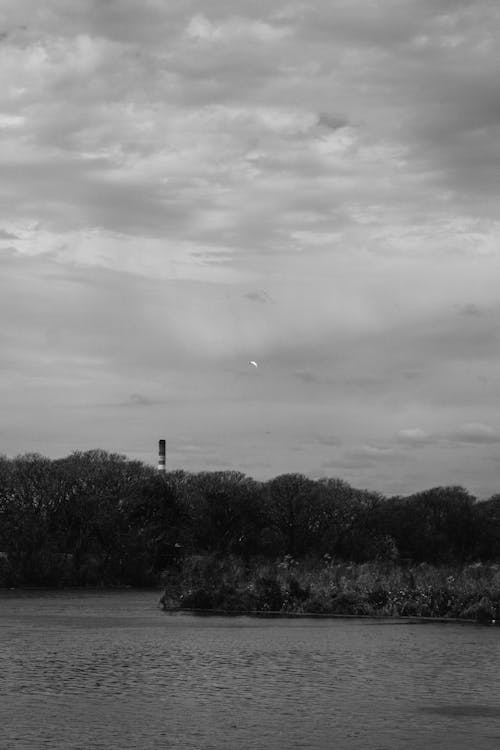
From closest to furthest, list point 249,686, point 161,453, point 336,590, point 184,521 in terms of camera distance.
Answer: point 249,686
point 336,590
point 184,521
point 161,453

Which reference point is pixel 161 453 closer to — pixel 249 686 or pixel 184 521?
pixel 184 521

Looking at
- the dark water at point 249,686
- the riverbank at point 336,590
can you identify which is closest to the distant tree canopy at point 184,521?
the riverbank at point 336,590

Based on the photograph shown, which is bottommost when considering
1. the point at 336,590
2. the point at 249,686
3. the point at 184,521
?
the point at 249,686

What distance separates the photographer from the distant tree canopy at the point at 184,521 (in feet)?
330

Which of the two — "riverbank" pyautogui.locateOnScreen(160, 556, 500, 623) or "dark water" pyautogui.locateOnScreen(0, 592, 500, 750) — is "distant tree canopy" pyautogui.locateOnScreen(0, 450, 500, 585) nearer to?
"riverbank" pyautogui.locateOnScreen(160, 556, 500, 623)

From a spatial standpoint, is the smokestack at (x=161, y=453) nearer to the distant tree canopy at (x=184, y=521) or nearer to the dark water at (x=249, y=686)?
the distant tree canopy at (x=184, y=521)

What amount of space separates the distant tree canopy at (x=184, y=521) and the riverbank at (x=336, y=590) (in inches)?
929

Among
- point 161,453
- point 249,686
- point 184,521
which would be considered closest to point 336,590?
point 249,686

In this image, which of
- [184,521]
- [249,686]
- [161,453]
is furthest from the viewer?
[161,453]

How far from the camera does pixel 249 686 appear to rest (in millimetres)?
29266

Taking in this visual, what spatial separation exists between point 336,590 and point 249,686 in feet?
96.8

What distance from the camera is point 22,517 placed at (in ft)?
329

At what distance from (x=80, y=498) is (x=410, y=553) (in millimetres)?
40443

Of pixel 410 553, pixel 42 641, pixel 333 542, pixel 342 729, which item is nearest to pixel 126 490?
pixel 333 542
